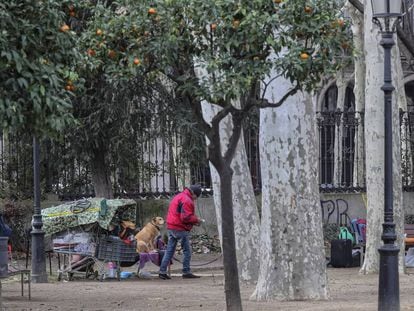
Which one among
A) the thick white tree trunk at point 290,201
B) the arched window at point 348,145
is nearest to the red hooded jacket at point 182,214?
the thick white tree trunk at point 290,201

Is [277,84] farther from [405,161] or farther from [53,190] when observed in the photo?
[405,161]

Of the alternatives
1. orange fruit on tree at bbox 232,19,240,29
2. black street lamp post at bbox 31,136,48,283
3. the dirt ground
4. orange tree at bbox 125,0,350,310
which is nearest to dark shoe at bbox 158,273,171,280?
the dirt ground

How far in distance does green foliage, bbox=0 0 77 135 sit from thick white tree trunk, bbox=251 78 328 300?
4.42 metres

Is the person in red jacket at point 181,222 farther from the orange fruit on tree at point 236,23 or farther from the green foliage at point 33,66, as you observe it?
the green foliage at point 33,66

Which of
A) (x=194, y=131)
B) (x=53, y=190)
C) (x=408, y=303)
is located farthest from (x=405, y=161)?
(x=408, y=303)

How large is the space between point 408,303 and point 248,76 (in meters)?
5.07

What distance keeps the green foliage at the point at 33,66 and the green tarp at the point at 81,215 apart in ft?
26.9

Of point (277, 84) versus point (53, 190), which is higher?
point (277, 84)

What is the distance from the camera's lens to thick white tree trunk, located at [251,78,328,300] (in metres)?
13.7

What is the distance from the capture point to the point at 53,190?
23984 mm

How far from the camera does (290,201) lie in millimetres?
13773

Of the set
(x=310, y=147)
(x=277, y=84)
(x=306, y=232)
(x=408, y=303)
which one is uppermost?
(x=277, y=84)

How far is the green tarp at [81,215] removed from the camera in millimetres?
18062

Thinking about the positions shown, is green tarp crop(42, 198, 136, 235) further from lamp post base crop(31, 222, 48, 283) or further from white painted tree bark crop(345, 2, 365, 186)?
white painted tree bark crop(345, 2, 365, 186)
